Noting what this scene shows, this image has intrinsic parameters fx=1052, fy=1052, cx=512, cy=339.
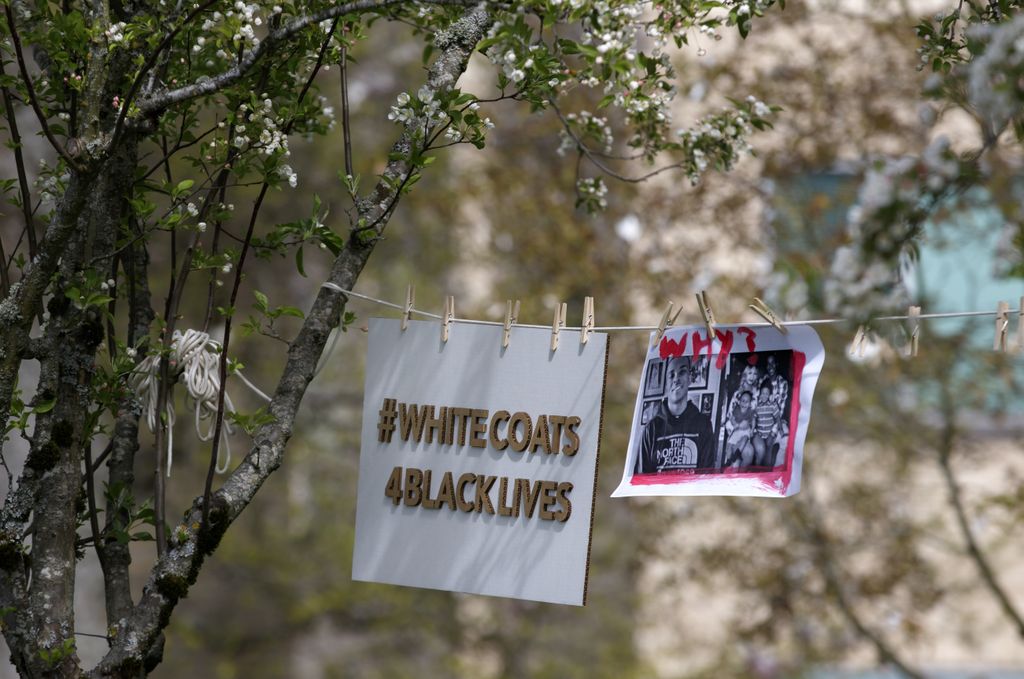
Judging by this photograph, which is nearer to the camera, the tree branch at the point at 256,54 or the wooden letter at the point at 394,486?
the tree branch at the point at 256,54

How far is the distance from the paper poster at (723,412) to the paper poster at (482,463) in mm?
174

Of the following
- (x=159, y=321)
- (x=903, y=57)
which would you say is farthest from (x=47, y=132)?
(x=903, y=57)

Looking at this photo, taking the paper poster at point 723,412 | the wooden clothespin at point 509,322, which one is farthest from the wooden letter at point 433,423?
the paper poster at point 723,412

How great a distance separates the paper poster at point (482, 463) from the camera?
2.65 meters

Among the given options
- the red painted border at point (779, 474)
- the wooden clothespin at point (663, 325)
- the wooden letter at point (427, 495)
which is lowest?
the wooden letter at point (427, 495)

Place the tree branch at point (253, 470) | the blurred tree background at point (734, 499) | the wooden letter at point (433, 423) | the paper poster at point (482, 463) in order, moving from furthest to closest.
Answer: the blurred tree background at point (734, 499)
the wooden letter at point (433, 423)
the paper poster at point (482, 463)
the tree branch at point (253, 470)

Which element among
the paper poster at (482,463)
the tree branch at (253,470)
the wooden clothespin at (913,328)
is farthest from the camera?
the paper poster at (482,463)

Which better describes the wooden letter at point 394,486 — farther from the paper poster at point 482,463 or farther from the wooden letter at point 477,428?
the wooden letter at point 477,428

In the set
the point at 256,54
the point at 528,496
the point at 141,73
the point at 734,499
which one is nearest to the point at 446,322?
the point at 528,496

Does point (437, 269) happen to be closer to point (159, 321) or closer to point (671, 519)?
point (671, 519)

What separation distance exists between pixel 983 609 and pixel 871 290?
23.2 ft

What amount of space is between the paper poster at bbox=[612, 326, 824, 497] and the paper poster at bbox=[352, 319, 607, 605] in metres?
0.17

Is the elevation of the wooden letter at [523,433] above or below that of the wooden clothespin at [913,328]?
below

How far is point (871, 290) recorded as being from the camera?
7.07 feet
